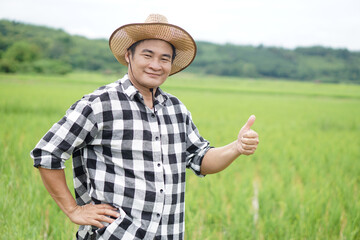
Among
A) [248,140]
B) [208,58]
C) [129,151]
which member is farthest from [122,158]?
[208,58]

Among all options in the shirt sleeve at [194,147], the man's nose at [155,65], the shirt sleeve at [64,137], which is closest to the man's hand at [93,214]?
the shirt sleeve at [64,137]

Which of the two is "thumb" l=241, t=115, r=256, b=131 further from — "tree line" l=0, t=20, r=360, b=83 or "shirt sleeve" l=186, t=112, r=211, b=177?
"tree line" l=0, t=20, r=360, b=83

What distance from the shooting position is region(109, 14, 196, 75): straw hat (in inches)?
47.0

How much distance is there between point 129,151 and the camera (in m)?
1.17

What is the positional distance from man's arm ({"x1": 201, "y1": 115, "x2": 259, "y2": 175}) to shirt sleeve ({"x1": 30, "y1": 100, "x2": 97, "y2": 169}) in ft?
1.68

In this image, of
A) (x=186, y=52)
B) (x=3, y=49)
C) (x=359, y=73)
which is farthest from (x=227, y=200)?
(x=359, y=73)

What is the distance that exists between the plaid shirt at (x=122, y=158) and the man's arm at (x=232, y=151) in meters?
0.18

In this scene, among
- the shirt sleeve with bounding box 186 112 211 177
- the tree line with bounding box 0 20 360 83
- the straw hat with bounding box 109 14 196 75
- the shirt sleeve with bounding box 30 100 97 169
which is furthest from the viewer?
the tree line with bounding box 0 20 360 83

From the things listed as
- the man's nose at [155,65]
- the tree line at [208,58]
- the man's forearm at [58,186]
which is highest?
the tree line at [208,58]

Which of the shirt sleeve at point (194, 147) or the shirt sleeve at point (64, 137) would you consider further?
the shirt sleeve at point (194, 147)

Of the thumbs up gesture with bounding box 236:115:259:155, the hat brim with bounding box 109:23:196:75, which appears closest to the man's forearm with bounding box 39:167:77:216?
the hat brim with bounding box 109:23:196:75

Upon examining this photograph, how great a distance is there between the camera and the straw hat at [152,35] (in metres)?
1.19

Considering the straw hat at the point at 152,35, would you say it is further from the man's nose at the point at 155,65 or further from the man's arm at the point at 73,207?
the man's arm at the point at 73,207

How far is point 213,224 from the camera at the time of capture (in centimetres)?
235
